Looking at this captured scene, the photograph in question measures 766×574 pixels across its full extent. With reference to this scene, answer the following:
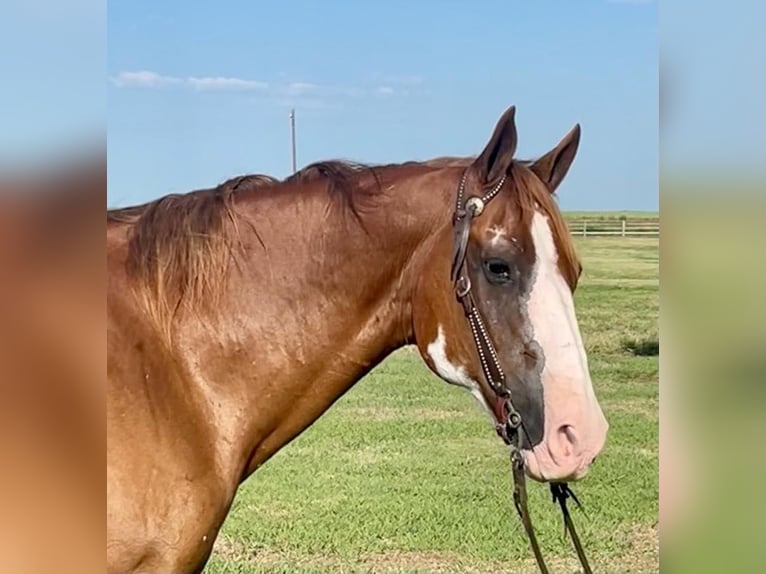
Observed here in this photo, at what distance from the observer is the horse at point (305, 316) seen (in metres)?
1.56

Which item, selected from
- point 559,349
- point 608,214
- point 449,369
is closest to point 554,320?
point 559,349

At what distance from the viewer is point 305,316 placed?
1719 millimetres

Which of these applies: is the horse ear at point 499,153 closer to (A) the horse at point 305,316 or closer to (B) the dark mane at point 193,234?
(A) the horse at point 305,316

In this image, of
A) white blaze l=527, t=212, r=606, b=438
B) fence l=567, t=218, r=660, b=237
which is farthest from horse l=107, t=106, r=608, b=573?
fence l=567, t=218, r=660, b=237

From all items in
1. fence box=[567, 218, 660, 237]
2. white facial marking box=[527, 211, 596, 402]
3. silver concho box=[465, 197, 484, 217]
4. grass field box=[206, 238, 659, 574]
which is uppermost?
silver concho box=[465, 197, 484, 217]

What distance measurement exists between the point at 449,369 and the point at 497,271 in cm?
27

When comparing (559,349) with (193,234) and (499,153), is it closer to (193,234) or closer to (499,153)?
(499,153)

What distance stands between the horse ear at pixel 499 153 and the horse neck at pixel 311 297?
0.41 ft

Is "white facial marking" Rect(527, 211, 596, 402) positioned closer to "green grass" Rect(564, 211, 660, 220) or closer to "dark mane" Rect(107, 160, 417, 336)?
"dark mane" Rect(107, 160, 417, 336)

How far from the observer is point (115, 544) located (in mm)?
1504

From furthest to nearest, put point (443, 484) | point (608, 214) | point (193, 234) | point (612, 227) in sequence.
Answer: point (443, 484), point (612, 227), point (608, 214), point (193, 234)

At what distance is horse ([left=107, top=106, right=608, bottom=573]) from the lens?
5.12 ft
